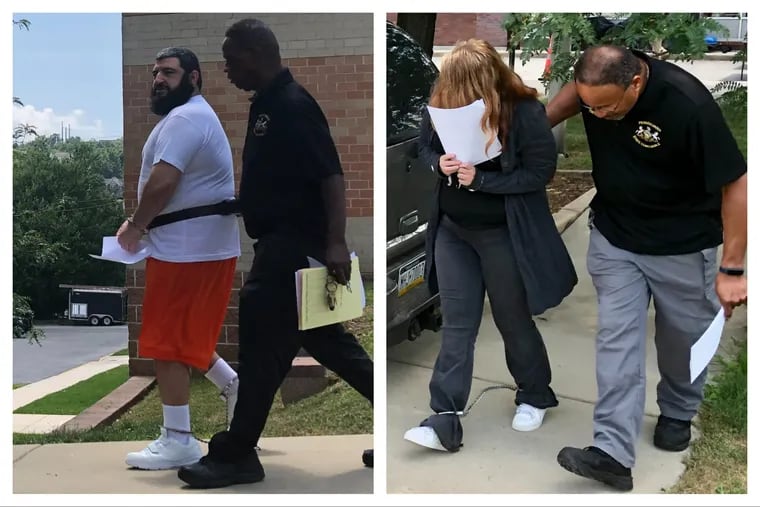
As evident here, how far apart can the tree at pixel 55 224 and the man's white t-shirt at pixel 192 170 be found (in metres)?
0.23

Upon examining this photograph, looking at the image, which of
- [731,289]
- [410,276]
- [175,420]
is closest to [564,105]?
[731,289]

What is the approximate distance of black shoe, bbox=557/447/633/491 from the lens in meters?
3.39

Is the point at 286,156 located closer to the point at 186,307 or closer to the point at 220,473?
the point at 186,307

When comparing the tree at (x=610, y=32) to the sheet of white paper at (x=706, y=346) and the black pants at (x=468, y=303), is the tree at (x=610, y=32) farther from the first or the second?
the sheet of white paper at (x=706, y=346)

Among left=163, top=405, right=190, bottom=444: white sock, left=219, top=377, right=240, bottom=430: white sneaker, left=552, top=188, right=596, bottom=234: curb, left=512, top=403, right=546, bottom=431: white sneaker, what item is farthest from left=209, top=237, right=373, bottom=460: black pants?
left=552, top=188, right=596, bottom=234: curb

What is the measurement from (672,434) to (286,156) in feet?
6.60

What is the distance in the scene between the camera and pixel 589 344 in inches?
185

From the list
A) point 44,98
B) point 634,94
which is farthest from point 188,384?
point 634,94

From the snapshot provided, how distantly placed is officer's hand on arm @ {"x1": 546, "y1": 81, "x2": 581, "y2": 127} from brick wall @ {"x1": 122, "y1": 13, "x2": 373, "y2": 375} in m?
0.73

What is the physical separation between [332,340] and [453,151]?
913mm

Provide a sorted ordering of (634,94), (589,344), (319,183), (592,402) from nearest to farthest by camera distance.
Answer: (634,94) < (319,183) < (592,402) < (589,344)

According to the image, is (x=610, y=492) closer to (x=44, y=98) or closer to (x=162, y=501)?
(x=162, y=501)

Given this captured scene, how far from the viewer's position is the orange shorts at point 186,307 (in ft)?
11.5

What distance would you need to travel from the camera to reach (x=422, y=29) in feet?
15.4
